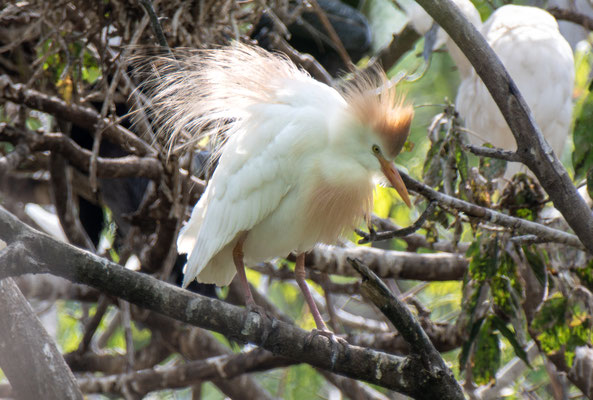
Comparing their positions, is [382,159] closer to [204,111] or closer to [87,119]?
[204,111]

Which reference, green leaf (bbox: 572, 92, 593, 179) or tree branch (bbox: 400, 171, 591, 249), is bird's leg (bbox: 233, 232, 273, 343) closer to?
tree branch (bbox: 400, 171, 591, 249)

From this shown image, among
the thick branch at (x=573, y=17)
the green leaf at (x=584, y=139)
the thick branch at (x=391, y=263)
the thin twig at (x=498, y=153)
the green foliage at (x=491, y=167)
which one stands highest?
the thin twig at (x=498, y=153)

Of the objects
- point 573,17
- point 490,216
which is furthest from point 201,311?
point 573,17

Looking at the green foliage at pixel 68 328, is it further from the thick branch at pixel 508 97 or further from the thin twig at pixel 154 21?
the thick branch at pixel 508 97

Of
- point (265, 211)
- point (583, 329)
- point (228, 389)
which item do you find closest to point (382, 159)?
point (265, 211)

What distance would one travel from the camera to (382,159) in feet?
7.50

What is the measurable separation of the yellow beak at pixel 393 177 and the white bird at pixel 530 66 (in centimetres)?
176

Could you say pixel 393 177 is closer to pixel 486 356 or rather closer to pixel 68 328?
pixel 486 356

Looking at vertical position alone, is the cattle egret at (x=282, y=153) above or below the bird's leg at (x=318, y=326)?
above

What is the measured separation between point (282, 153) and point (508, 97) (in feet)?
2.50

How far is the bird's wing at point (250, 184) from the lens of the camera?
231 centimetres

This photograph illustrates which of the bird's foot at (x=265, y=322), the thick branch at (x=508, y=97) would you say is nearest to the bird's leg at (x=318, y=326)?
the bird's foot at (x=265, y=322)

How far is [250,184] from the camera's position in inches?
91.8

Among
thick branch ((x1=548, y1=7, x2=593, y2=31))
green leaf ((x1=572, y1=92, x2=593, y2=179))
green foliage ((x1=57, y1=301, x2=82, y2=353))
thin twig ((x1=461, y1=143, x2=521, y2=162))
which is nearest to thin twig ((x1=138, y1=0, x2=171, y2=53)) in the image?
thin twig ((x1=461, y1=143, x2=521, y2=162))
